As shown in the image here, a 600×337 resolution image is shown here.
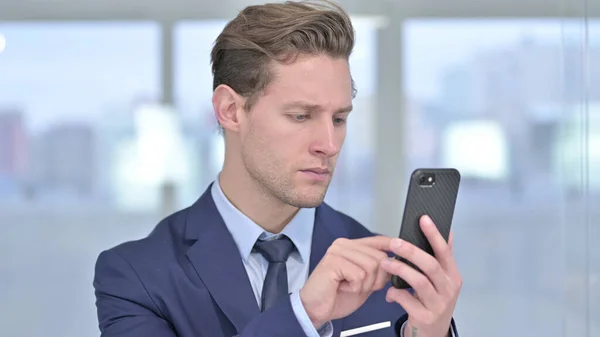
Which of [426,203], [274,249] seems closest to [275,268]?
[274,249]

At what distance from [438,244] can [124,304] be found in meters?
0.76

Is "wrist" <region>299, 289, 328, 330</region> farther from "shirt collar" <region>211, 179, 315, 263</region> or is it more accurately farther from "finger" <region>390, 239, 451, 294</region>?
"shirt collar" <region>211, 179, 315, 263</region>

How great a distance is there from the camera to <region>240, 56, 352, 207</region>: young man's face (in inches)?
69.6

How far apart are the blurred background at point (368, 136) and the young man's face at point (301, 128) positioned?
2.00 meters

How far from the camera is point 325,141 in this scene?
1.74 m

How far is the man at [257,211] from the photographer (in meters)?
1.77

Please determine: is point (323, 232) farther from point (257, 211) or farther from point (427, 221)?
point (427, 221)

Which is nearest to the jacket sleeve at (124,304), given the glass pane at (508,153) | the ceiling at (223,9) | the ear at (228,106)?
the ear at (228,106)

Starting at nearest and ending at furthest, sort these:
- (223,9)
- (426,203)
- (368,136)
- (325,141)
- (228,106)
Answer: (426,203)
(325,141)
(228,106)
(223,9)
(368,136)

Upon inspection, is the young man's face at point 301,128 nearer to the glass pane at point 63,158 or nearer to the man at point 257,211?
the man at point 257,211

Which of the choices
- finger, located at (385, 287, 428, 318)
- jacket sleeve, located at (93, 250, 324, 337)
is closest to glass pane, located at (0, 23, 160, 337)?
jacket sleeve, located at (93, 250, 324, 337)

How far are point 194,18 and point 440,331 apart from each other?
8.45ft

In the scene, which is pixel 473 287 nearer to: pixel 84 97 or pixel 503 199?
pixel 503 199

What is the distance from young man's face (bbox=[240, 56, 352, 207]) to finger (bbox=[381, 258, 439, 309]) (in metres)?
0.37
